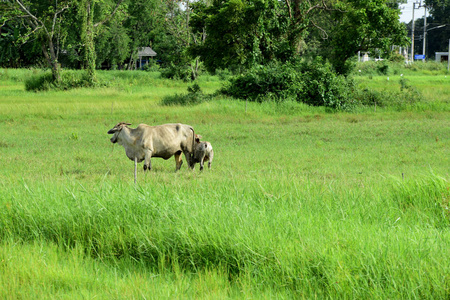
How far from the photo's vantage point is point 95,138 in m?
17.8

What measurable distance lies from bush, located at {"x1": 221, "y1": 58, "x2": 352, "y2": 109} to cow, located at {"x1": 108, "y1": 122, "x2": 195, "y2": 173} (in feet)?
53.9

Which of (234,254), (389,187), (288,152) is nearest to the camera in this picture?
(234,254)

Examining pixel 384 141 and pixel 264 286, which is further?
pixel 384 141

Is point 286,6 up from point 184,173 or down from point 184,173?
up

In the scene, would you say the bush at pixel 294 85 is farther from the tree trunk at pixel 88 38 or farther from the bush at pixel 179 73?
the bush at pixel 179 73

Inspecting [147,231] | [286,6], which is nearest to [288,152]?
[147,231]

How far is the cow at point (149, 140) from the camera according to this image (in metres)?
10.4

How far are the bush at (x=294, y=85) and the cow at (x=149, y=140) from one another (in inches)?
647

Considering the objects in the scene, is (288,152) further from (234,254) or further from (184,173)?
(234,254)

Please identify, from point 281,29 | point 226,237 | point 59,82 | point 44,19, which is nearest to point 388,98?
point 281,29

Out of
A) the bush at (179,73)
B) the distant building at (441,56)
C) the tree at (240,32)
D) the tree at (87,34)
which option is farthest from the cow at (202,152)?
the distant building at (441,56)

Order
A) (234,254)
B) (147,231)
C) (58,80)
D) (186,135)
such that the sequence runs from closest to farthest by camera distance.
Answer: (234,254) → (147,231) → (186,135) → (58,80)

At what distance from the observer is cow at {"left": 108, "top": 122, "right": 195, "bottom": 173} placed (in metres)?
10.4

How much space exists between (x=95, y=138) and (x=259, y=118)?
8.31 meters
